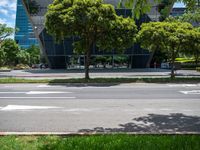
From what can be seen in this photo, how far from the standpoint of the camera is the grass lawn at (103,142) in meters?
6.27

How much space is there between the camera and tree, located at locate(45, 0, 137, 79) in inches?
934

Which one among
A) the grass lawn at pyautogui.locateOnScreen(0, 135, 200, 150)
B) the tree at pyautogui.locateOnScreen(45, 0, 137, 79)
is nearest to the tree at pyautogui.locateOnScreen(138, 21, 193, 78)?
the tree at pyautogui.locateOnScreen(45, 0, 137, 79)

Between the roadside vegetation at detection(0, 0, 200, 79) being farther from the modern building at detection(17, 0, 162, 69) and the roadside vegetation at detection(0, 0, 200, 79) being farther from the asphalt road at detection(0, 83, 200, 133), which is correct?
the modern building at detection(17, 0, 162, 69)

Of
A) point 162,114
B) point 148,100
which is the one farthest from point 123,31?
point 162,114

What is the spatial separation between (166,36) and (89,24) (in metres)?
5.76

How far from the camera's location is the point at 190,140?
265 inches

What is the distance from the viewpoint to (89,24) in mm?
24312

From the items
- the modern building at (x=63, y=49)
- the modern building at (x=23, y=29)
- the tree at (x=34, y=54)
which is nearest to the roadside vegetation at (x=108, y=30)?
the modern building at (x=63, y=49)

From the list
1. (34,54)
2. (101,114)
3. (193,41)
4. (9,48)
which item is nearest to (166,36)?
(193,41)

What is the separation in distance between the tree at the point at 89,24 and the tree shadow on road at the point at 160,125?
47.0ft

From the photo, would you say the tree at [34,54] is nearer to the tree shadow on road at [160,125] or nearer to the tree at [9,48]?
the tree at [9,48]

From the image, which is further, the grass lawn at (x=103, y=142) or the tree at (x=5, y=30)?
the tree at (x=5, y=30)

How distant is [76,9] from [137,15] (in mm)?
17685

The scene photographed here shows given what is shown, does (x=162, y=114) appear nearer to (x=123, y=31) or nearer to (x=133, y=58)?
(x=123, y=31)
